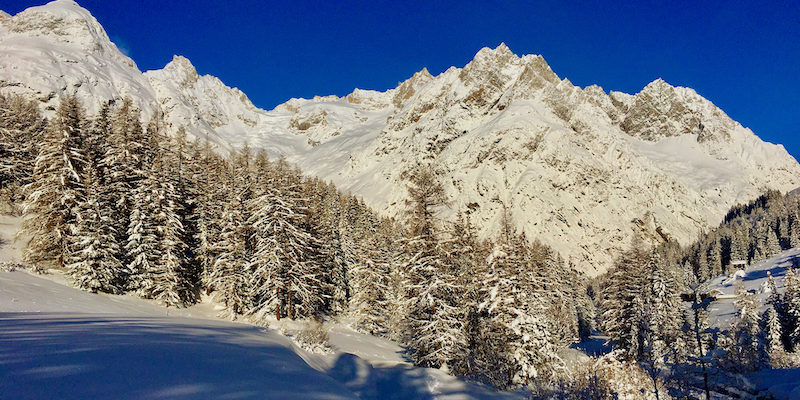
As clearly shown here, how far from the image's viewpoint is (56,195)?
23.7m

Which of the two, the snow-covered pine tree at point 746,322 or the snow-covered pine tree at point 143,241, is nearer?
the snow-covered pine tree at point 143,241

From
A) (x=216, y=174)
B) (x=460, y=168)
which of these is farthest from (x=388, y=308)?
(x=460, y=168)

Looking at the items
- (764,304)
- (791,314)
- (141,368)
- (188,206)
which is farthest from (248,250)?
(764,304)

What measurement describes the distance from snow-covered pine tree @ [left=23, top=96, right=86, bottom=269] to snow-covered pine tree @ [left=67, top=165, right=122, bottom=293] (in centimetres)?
77

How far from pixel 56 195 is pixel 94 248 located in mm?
4957

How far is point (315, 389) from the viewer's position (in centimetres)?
636

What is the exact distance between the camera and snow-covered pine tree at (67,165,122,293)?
21578 millimetres

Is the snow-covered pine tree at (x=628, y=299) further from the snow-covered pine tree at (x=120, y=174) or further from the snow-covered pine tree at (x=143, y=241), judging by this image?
the snow-covered pine tree at (x=120, y=174)

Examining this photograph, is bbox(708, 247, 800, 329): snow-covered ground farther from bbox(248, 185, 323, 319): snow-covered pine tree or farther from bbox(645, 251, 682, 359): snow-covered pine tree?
bbox(248, 185, 323, 319): snow-covered pine tree

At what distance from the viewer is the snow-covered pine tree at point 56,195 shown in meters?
23.3

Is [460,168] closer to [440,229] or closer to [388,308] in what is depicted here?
[388,308]

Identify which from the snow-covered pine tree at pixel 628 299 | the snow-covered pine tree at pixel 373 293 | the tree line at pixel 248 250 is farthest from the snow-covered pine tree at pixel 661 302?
the snow-covered pine tree at pixel 373 293

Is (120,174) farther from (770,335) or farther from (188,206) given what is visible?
(770,335)

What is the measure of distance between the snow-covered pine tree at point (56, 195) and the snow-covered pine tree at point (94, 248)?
774mm
